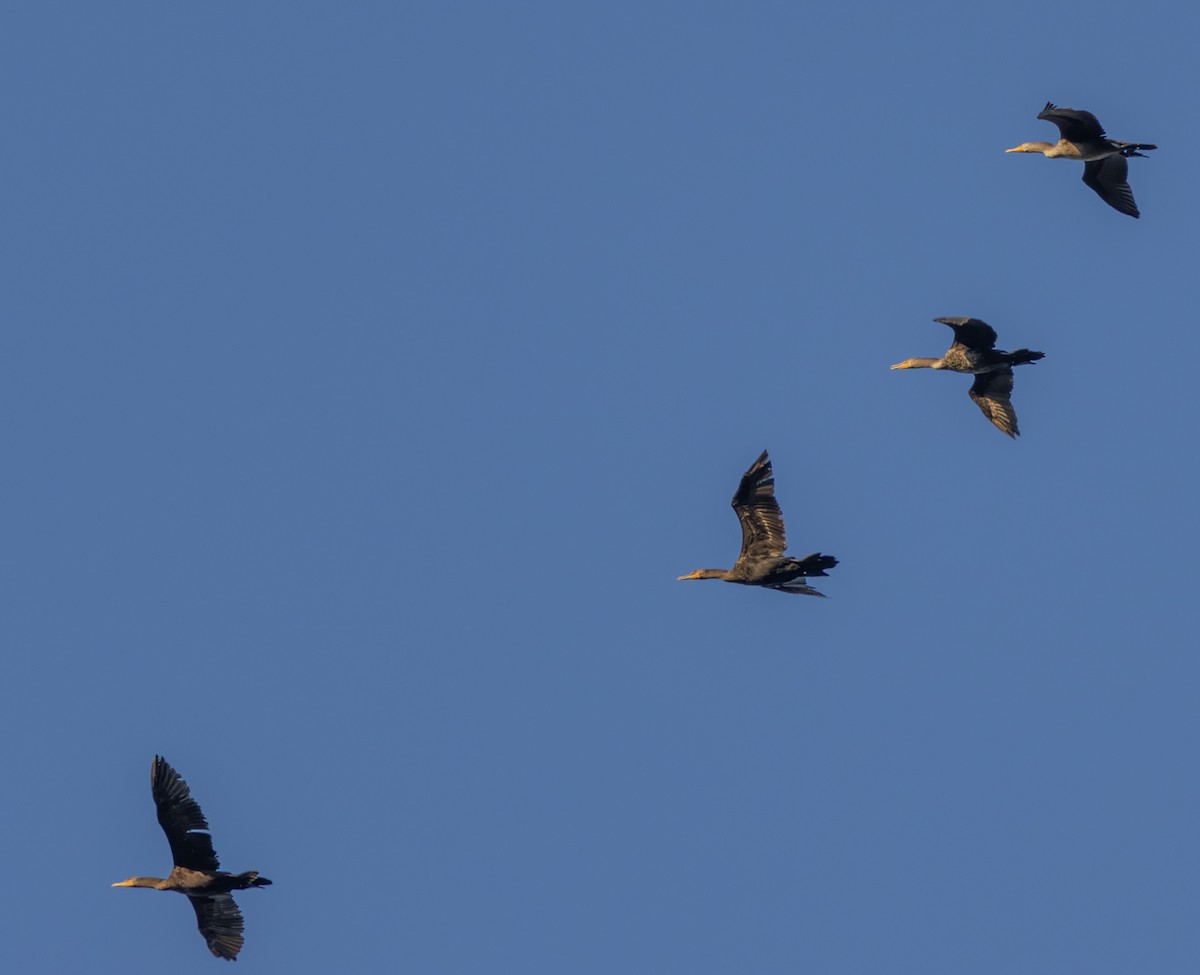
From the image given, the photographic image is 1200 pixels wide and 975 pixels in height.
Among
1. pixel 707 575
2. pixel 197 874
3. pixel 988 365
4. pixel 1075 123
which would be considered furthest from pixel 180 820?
pixel 1075 123

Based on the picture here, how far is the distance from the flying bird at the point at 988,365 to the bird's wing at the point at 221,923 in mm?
18778

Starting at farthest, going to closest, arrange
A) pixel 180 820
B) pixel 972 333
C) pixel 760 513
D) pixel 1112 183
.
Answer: pixel 1112 183 → pixel 972 333 → pixel 760 513 → pixel 180 820

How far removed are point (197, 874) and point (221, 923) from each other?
1.11 m

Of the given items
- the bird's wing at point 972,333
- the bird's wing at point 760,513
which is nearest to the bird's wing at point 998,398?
the bird's wing at point 972,333

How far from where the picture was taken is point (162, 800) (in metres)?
39.7

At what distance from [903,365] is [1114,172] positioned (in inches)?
256

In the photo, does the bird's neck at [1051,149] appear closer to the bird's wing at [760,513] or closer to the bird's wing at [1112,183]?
the bird's wing at [1112,183]

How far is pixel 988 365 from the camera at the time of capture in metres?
46.0

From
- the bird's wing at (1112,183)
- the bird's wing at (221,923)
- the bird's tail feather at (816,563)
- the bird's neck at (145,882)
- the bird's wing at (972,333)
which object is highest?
the bird's wing at (1112,183)

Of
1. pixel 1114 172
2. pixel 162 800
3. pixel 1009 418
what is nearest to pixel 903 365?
pixel 1009 418

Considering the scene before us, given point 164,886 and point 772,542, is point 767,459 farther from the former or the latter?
point 164,886

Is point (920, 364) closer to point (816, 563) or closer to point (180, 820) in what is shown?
point (816, 563)

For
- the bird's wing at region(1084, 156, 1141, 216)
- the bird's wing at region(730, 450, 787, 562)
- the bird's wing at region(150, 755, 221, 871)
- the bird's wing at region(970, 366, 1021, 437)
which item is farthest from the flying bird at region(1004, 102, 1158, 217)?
the bird's wing at region(150, 755, 221, 871)

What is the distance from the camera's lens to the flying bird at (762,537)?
138 ft
